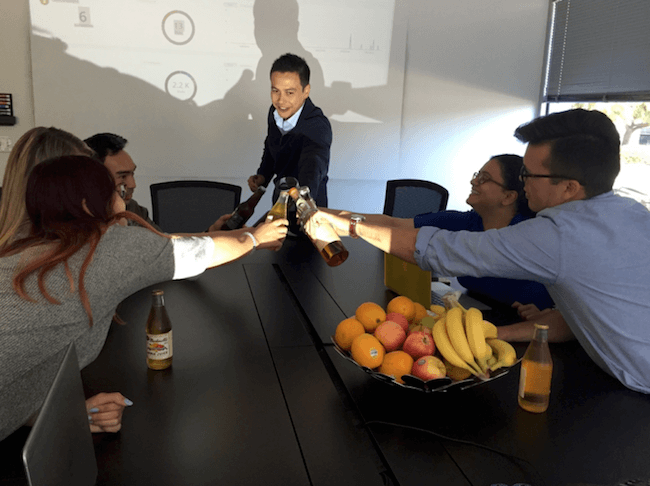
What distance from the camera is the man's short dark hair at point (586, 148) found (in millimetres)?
1396

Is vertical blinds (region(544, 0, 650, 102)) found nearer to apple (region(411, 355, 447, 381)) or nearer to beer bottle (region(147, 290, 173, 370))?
apple (region(411, 355, 447, 381))

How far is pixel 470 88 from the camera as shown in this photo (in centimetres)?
477

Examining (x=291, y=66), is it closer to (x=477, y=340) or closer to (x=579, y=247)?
(x=579, y=247)

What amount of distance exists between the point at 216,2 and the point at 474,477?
403cm

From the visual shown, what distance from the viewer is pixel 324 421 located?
3.57ft

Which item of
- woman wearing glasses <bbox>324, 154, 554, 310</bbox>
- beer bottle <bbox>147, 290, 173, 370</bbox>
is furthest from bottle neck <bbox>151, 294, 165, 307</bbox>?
woman wearing glasses <bbox>324, 154, 554, 310</bbox>

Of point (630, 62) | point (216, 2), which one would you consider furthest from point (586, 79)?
point (216, 2)

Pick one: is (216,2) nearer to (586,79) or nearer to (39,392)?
(586,79)

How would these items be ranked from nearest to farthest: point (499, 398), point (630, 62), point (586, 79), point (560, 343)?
1. point (499, 398)
2. point (560, 343)
3. point (630, 62)
4. point (586, 79)

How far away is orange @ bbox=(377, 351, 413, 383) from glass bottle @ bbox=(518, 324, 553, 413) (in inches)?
9.8

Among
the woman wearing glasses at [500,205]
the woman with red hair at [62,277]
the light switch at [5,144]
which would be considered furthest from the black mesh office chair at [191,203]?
the woman with red hair at [62,277]

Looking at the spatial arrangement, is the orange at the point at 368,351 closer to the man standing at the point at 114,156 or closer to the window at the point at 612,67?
the man standing at the point at 114,156

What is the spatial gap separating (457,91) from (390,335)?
3.99 meters

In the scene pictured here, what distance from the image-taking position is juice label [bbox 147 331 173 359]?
1279 millimetres
